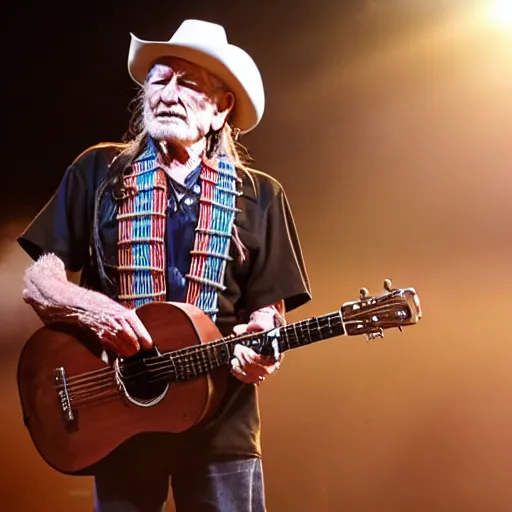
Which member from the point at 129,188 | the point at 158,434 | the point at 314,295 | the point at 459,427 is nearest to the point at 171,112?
the point at 129,188

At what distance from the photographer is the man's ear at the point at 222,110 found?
6.04 feet

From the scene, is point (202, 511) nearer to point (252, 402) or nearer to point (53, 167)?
point (252, 402)

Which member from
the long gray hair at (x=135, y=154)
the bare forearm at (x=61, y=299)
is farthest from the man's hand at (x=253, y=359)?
the bare forearm at (x=61, y=299)

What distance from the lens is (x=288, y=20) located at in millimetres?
2168

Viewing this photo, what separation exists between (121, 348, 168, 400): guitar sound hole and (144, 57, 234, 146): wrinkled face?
1.77 feet

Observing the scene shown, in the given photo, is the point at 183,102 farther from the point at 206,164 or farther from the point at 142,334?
the point at 142,334

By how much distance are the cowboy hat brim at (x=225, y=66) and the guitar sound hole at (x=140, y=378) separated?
0.66 metres

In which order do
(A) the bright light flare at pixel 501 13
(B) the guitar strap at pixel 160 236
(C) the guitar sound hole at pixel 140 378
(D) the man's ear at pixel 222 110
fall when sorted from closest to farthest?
(C) the guitar sound hole at pixel 140 378, (B) the guitar strap at pixel 160 236, (D) the man's ear at pixel 222 110, (A) the bright light flare at pixel 501 13

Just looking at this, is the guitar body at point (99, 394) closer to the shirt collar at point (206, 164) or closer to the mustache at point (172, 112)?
the shirt collar at point (206, 164)

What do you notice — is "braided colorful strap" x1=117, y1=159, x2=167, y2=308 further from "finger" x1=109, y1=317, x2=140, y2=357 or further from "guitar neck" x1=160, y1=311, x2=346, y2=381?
"guitar neck" x1=160, y1=311, x2=346, y2=381

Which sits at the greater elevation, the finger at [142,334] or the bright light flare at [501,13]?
the bright light flare at [501,13]

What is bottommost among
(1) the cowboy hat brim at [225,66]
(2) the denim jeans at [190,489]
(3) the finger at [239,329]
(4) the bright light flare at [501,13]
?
(2) the denim jeans at [190,489]

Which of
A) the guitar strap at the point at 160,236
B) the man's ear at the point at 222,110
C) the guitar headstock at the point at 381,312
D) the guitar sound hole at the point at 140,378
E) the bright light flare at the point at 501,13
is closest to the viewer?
the guitar headstock at the point at 381,312

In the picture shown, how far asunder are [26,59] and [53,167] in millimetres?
359
